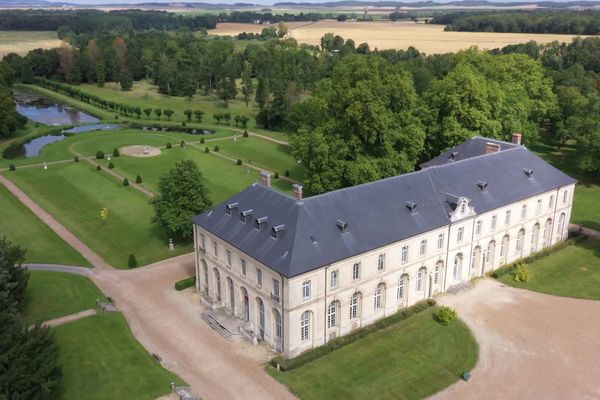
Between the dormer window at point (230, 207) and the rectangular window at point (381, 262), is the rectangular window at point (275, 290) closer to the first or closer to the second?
the dormer window at point (230, 207)

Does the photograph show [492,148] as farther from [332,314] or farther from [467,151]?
[332,314]

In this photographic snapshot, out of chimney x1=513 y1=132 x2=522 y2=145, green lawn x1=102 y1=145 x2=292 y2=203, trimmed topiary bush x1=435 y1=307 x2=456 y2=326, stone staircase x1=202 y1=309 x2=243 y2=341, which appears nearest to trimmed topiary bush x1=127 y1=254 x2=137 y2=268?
stone staircase x1=202 y1=309 x2=243 y2=341

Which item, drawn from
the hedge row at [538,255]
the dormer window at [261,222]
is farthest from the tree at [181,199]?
the hedge row at [538,255]

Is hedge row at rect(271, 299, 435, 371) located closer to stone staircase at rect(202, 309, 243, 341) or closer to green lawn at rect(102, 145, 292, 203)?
stone staircase at rect(202, 309, 243, 341)

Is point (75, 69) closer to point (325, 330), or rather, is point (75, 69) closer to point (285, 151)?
point (285, 151)

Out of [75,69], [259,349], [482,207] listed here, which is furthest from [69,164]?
[75,69]

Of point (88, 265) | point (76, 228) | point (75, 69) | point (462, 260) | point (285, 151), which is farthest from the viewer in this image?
point (75, 69)

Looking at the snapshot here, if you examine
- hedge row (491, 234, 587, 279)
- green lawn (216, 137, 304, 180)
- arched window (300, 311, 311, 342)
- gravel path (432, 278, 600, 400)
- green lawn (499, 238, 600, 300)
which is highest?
arched window (300, 311, 311, 342)
